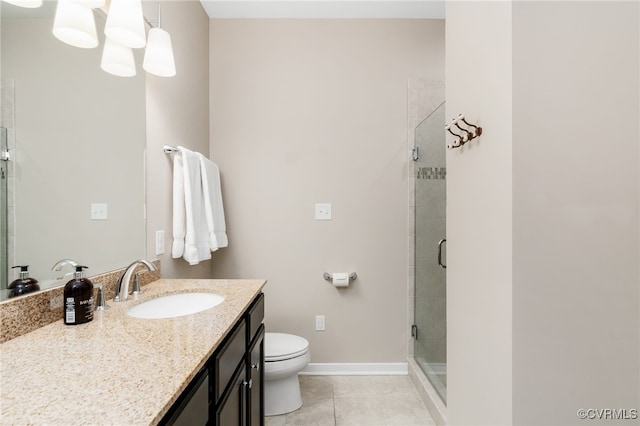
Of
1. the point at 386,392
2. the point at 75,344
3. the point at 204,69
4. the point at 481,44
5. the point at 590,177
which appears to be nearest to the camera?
the point at 75,344

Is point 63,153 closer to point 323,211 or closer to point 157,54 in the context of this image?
point 157,54

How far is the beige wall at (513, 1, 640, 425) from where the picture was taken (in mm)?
932

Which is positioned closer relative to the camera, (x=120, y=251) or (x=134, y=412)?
→ (x=134, y=412)

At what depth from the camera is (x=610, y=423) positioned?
97cm

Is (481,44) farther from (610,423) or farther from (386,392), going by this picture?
(386,392)

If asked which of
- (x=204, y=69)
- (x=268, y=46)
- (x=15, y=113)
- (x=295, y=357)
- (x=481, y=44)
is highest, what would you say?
(x=268, y=46)

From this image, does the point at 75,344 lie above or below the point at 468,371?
above

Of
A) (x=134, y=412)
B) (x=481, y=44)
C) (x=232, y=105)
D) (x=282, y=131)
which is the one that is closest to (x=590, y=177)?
(x=481, y=44)

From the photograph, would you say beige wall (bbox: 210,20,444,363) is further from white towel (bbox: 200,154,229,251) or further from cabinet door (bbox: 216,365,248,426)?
cabinet door (bbox: 216,365,248,426)

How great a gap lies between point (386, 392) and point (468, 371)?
1.00 metres

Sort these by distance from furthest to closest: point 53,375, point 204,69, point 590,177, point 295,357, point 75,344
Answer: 1. point 204,69
2. point 295,357
3. point 590,177
4. point 75,344
5. point 53,375

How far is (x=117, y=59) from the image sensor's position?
1.23 meters

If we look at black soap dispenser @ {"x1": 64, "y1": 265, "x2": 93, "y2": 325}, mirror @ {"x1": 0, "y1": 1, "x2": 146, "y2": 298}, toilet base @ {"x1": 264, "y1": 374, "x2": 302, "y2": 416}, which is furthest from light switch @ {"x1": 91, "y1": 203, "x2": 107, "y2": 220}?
toilet base @ {"x1": 264, "y1": 374, "x2": 302, "y2": 416}

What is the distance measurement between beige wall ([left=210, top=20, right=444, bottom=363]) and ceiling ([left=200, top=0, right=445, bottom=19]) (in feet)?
0.18
